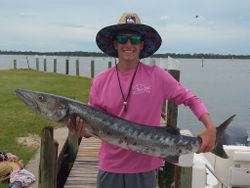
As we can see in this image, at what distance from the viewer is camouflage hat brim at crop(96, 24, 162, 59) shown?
4180 millimetres

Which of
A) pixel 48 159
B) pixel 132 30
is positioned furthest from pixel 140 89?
pixel 48 159

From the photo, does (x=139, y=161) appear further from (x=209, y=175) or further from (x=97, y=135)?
(x=209, y=175)

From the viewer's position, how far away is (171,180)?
1082 centimetres

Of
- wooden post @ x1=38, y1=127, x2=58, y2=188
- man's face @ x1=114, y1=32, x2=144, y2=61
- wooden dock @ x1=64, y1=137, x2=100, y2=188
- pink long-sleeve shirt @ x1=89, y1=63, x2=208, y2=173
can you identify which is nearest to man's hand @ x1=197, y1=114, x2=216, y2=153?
pink long-sleeve shirt @ x1=89, y1=63, x2=208, y2=173

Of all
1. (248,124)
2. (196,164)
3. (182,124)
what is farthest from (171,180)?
(248,124)

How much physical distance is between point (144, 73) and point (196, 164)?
3476mm

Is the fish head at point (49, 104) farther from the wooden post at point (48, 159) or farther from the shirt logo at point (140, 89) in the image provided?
the wooden post at point (48, 159)

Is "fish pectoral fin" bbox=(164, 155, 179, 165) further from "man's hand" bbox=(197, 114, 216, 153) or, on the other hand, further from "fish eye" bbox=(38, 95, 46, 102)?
"fish eye" bbox=(38, 95, 46, 102)

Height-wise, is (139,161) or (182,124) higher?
(139,161)

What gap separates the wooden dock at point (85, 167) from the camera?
24.6 feet

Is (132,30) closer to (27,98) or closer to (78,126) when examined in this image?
(78,126)

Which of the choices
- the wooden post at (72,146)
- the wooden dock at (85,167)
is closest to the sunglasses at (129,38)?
the wooden dock at (85,167)

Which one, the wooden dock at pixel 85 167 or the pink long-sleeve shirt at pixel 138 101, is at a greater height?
the pink long-sleeve shirt at pixel 138 101

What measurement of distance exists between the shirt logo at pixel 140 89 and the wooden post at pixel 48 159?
6.25 ft
